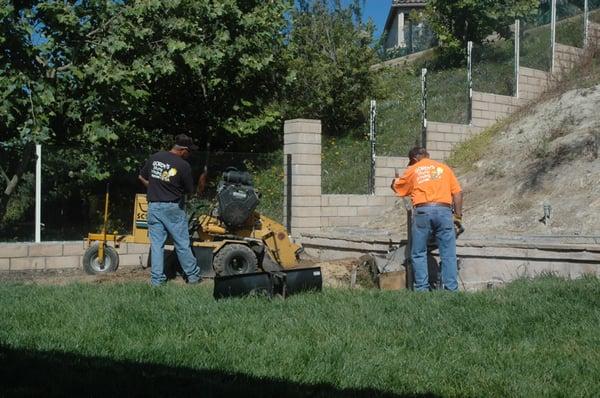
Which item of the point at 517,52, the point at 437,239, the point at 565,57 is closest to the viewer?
the point at 437,239

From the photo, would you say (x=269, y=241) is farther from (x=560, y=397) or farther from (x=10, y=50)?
(x=560, y=397)

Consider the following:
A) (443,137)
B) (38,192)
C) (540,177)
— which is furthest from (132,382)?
(443,137)

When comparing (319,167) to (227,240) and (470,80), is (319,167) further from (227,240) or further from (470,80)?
(470,80)

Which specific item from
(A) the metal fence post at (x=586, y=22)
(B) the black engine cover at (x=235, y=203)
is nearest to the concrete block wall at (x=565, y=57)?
(A) the metal fence post at (x=586, y=22)

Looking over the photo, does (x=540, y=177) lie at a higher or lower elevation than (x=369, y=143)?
lower

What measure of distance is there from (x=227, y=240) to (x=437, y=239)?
118 inches

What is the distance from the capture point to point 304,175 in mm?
12617

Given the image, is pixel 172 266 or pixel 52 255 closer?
pixel 172 266

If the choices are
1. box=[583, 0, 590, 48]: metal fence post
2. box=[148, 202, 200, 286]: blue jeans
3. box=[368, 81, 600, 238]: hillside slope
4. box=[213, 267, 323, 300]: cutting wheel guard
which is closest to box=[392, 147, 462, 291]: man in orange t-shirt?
box=[213, 267, 323, 300]: cutting wheel guard

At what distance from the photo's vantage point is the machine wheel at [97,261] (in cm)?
1077

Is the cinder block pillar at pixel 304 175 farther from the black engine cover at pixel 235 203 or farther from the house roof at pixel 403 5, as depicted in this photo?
the house roof at pixel 403 5

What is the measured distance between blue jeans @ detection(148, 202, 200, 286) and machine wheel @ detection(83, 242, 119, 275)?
1.65 m

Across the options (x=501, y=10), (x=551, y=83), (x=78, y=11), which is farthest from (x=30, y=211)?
(x=501, y=10)

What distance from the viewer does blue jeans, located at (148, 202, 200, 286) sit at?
366 inches
